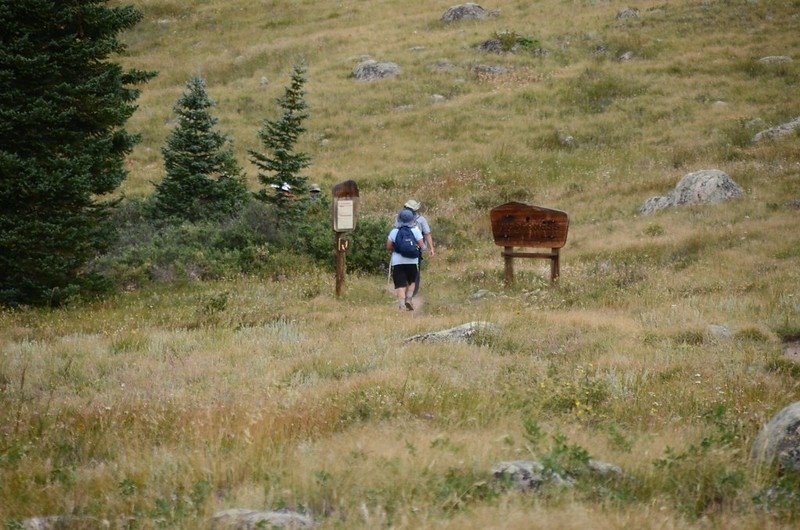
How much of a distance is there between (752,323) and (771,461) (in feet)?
20.9

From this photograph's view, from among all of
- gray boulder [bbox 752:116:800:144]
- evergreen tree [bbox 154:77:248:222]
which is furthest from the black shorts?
gray boulder [bbox 752:116:800:144]

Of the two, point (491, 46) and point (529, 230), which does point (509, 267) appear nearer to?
point (529, 230)

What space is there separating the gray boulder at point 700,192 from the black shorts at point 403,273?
10794 mm

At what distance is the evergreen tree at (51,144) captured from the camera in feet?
47.9

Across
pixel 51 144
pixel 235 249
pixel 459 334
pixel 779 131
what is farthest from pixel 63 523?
pixel 779 131

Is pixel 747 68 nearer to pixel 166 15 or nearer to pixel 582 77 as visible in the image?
pixel 582 77

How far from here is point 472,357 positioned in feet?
30.7

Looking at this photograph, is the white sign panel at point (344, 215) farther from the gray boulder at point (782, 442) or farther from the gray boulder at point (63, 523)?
the gray boulder at point (63, 523)

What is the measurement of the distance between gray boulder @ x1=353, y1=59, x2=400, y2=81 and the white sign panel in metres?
26.9

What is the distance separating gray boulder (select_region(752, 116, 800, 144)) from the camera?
28.0 m

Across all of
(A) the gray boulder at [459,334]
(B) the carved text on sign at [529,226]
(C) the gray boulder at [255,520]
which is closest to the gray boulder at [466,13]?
(B) the carved text on sign at [529,226]

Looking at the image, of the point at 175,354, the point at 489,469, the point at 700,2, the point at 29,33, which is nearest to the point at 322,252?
the point at 29,33

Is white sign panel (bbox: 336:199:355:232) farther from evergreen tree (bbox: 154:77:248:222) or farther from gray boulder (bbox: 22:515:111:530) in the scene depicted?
gray boulder (bbox: 22:515:111:530)

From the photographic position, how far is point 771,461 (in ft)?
17.4
